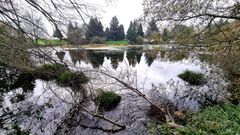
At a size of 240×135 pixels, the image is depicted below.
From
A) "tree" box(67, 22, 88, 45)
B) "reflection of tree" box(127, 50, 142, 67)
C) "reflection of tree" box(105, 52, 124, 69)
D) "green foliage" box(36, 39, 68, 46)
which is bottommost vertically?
"reflection of tree" box(127, 50, 142, 67)

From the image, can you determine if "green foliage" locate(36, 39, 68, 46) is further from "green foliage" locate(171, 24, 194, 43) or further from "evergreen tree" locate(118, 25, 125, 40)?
"evergreen tree" locate(118, 25, 125, 40)

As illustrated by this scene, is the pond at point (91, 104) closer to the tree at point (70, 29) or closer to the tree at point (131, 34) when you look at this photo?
the tree at point (70, 29)

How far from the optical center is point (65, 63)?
4.04 m

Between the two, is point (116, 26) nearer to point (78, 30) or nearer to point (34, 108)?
point (34, 108)

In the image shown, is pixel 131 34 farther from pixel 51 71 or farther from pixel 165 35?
pixel 51 71

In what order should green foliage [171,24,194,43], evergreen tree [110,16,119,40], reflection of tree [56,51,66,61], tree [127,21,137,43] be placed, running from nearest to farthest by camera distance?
reflection of tree [56,51,66,61]
green foliage [171,24,194,43]
tree [127,21,137,43]
evergreen tree [110,16,119,40]

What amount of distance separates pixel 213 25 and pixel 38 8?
5927 millimetres

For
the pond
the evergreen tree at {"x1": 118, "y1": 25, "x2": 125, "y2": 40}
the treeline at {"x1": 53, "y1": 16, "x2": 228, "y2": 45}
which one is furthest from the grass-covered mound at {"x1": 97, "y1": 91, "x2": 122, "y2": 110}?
the evergreen tree at {"x1": 118, "y1": 25, "x2": 125, "y2": 40}

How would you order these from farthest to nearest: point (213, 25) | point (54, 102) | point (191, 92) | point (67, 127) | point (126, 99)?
point (191, 92), point (126, 99), point (54, 102), point (213, 25), point (67, 127)

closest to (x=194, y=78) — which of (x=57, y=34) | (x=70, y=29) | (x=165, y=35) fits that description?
(x=165, y=35)

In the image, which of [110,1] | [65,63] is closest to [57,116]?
[65,63]

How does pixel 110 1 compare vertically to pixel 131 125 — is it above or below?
above

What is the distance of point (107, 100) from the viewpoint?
834 cm

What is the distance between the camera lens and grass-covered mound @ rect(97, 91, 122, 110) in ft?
27.1
